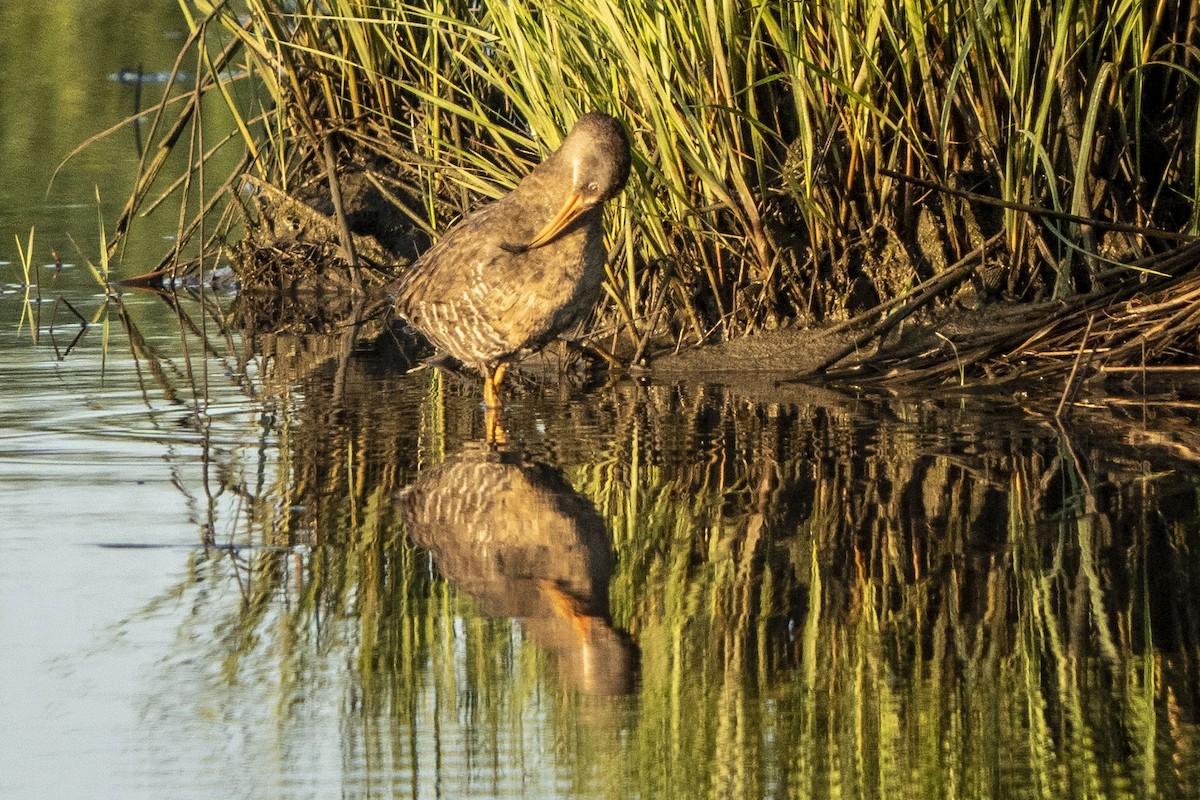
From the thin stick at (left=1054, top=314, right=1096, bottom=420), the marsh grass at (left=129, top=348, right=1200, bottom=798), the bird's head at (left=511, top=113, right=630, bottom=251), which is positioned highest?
the bird's head at (left=511, top=113, right=630, bottom=251)

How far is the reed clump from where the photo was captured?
546 centimetres

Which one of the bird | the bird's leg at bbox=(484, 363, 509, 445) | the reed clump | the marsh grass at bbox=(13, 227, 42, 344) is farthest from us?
the marsh grass at bbox=(13, 227, 42, 344)

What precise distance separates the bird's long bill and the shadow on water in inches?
22.1

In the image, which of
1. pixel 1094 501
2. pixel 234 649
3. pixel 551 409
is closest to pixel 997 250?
pixel 551 409

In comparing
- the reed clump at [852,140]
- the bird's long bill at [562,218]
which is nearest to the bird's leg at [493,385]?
the bird's long bill at [562,218]

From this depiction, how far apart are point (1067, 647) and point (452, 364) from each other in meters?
3.71

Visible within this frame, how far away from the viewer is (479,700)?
111 inches

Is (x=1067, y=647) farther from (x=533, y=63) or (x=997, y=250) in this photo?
(x=533, y=63)

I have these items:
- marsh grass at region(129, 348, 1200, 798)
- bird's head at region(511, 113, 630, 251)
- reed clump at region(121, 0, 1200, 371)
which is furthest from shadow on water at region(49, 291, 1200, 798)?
reed clump at region(121, 0, 1200, 371)

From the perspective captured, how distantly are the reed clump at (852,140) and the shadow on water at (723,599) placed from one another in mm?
882

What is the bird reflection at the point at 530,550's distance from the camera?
3.07 meters

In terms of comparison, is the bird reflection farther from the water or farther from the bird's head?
the bird's head

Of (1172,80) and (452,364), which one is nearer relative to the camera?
(1172,80)

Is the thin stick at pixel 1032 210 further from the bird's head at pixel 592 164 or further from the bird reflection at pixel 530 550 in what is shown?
the bird reflection at pixel 530 550
